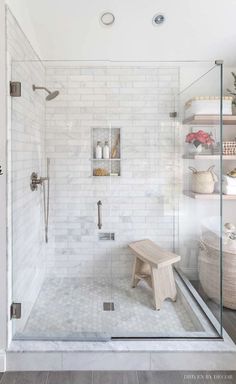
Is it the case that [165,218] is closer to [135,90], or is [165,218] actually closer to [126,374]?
[135,90]

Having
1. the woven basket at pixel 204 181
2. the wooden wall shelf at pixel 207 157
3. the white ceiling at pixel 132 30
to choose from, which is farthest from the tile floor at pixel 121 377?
the white ceiling at pixel 132 30

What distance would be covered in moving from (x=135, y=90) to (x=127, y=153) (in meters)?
0.62

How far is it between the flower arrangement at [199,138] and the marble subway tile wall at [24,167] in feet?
4.76

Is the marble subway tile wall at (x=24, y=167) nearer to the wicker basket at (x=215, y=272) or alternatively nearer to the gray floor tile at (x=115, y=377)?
the gray floor tile at (x=115, y=377)

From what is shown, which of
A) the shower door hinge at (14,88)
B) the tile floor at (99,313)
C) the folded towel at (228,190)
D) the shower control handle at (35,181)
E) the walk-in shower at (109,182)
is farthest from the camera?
the folded towel at (228,190)

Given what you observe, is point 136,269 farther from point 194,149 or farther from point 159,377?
point 194,149

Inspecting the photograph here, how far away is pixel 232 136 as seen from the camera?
3.13m

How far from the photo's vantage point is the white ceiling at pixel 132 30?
8.25 feet

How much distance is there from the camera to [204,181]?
275 centimetres

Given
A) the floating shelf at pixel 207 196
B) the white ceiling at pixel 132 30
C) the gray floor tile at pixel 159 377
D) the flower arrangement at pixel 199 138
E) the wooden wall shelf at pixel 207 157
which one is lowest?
the gray floor tile at pixel 159 377

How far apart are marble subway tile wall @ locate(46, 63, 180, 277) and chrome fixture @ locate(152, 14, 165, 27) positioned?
1.29 ft

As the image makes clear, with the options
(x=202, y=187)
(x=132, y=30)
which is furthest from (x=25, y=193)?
(x=132, y=30)

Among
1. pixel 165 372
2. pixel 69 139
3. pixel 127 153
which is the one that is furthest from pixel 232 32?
pixel 165 372

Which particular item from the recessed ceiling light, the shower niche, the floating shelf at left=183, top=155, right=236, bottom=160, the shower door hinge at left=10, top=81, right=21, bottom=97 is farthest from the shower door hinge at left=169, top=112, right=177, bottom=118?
the shower door hinge at left=10, top=81, right=21, bottom=97
